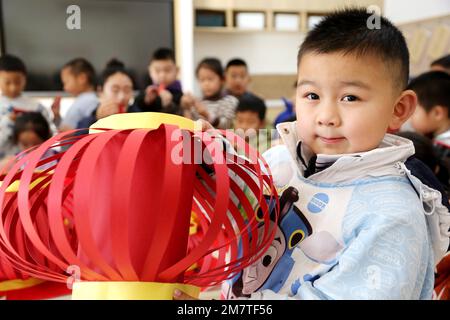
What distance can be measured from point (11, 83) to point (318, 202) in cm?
184

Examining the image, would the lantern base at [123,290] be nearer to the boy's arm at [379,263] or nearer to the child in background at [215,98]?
the boy's arm at [379,263]

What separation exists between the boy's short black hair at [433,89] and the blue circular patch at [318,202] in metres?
1.08

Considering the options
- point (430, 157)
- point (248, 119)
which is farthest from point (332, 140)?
point (248, 119)

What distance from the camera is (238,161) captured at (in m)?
0.54

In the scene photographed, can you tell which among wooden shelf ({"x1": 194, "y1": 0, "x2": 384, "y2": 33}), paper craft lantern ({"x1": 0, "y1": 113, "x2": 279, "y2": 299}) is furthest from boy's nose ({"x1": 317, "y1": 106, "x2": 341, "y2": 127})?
wooden shelf ({"x1": 194, "y1": 0, "x2": 384, "y2": 33})

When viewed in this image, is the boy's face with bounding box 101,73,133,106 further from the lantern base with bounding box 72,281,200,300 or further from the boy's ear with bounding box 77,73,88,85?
the lantern base with bounding box 72,281,200,300

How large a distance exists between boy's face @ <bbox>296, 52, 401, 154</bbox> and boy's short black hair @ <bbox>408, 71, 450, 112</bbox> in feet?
3.43

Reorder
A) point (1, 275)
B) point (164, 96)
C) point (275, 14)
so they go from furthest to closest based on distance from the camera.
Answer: point (275, 14) → point (164, 96) → point (1, 275)

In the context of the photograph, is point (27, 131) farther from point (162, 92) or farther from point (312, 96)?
point (312, 96)

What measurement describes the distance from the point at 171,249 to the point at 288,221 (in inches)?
7.7

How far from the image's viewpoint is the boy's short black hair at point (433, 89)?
1.53 metres

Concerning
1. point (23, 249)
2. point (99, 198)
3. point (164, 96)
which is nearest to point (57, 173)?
point (99, 198)

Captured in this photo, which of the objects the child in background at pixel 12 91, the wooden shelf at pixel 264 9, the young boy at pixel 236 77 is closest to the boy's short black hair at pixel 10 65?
A: the child in background at pixel 12 91
